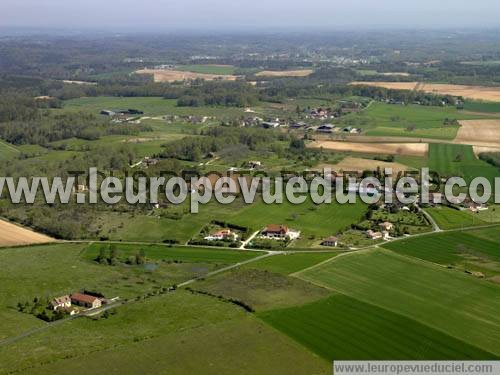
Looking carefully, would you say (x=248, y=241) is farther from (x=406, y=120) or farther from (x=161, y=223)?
(x=406, y=120)

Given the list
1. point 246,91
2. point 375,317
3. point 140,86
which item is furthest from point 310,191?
point 140,86

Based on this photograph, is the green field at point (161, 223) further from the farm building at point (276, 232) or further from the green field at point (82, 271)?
the farm building at point (276, 232)

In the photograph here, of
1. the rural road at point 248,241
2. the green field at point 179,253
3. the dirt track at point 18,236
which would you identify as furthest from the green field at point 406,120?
the dirt track at point 18,236

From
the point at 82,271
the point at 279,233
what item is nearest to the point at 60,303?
the point at 82,271

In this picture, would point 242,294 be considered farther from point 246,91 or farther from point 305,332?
point 246,91

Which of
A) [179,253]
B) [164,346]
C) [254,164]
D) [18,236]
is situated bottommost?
[18,236]
